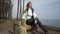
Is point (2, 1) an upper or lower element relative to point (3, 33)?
upper

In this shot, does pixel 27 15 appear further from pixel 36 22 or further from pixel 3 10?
pixel 3 10

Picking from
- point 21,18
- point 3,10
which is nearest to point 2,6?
point 3,10

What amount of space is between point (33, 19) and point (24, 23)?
52 centimetres

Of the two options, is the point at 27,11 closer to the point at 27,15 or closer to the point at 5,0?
the point at 27,15

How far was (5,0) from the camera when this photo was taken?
140 ft

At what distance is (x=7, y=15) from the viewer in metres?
45.2

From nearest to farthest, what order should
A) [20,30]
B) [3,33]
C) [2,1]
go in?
[20,30] < [3,33] < [2,1]

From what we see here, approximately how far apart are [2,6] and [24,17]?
32297mm

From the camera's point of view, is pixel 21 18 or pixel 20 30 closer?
pixel 20 30

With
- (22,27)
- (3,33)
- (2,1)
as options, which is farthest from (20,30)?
(2,1)

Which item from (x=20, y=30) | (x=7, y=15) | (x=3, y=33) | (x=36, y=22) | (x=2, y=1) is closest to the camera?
(x=20, y=30)

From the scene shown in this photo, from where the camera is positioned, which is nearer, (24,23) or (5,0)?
(24,23)

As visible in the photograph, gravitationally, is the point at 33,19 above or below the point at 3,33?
above

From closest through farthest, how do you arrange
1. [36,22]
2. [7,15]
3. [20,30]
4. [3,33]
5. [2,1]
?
[20,30] < [36,22] < [3,33] < [2,1] < [7,15]
